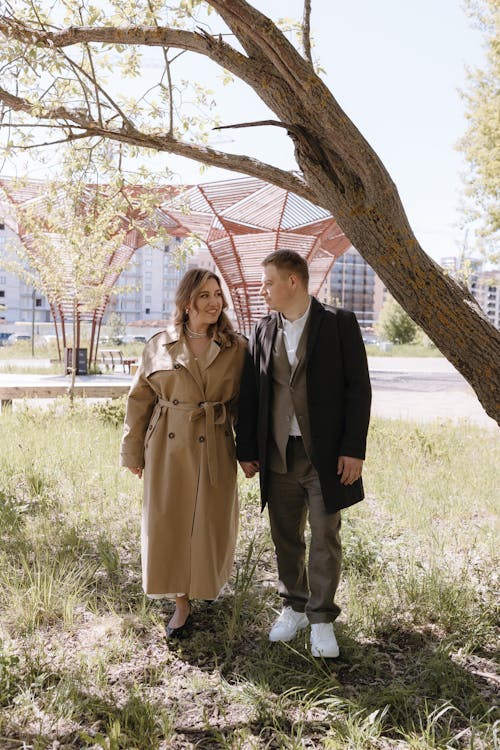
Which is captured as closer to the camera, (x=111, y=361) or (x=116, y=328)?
(x=111, y=361)

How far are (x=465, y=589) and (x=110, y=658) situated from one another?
6.58ft

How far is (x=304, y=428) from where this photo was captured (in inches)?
124

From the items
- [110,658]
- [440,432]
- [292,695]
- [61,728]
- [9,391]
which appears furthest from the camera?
[9,391]

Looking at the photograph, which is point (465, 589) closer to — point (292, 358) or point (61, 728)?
point (292, 358)

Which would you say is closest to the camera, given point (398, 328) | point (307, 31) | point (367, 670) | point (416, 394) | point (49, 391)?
point (367, 670)

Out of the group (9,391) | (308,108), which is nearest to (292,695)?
(308,108)

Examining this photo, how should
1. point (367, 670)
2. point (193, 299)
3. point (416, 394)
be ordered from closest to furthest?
point (367, 670)
point (193, 299)
point (416, 394)

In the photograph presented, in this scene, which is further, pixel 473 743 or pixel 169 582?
pixel 169 582

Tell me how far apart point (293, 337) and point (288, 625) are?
4.82 ft

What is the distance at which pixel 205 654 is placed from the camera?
3.19 meters

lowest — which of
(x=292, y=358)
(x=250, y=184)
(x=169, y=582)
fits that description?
(x=169, y=582)

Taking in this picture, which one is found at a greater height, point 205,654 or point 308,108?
point 308,108

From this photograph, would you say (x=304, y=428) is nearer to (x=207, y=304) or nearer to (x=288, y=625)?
(x=207, y=304)

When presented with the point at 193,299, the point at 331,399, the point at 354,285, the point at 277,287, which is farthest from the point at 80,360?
the point at 354,285
